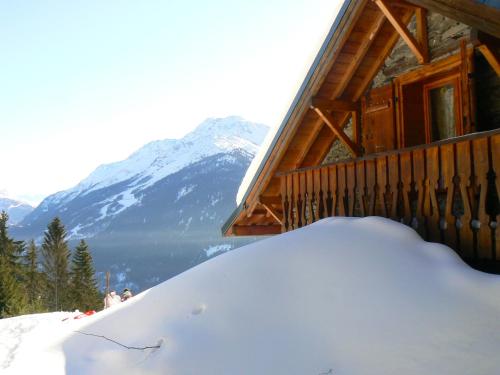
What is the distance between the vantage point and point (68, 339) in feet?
16.6

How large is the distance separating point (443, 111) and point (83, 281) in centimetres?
4933

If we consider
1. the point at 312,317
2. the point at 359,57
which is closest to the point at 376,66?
the point at 359,57

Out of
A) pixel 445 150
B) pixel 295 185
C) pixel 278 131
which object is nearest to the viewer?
pixel 445 150

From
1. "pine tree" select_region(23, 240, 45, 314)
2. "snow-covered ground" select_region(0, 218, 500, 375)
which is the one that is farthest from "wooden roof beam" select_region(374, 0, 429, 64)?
"pine tree" select_region(23, 240, 45, 314)

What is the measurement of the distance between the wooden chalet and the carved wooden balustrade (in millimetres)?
12

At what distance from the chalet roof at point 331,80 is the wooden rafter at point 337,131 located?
0.30 metres

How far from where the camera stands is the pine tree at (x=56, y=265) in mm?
50438

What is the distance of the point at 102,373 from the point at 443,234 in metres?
3.59

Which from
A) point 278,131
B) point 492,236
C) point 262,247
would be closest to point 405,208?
point 492,236

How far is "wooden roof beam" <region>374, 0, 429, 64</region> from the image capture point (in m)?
6.44

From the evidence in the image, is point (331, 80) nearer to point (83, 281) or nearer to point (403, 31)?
point (403, 31)

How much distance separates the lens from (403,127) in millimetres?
7367

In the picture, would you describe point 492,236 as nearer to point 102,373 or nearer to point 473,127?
point 473,127

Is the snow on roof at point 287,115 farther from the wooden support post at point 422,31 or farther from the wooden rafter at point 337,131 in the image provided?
the wooden support post at point 422,31
